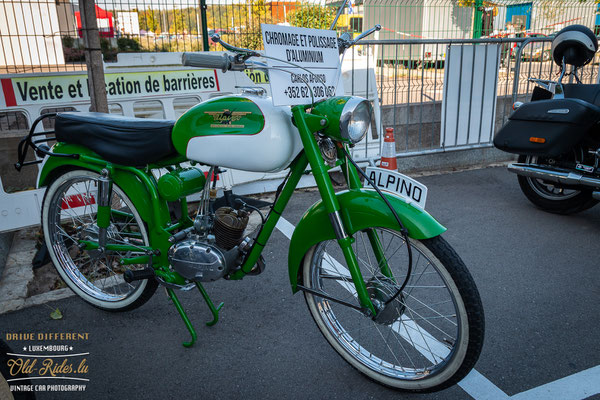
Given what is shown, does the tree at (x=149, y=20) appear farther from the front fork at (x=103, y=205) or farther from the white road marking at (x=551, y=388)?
the white road marking at (x=551, y=388)

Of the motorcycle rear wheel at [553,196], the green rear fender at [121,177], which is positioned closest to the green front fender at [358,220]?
the green rear fender at [121,177]

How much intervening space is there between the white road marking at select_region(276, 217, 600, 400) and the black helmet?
10.5 feet

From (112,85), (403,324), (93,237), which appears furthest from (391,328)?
(112,85)

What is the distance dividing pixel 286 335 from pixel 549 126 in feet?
9.54

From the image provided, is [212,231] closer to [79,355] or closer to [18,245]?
[79,355]

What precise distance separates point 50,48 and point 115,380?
13.0ft

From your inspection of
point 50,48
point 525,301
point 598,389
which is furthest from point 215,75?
point 598,389

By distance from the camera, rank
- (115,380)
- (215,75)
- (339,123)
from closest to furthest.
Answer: (339,123) → (115,380) → (215,75)

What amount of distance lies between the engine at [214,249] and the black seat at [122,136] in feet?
1.46

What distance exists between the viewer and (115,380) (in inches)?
92.4

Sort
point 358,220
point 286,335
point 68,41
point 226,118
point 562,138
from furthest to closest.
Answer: point 68,41
point 562,138
point 286,335
point 226,118
point 358,220

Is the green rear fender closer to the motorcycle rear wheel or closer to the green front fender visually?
the green front fender

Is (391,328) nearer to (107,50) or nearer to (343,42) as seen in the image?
(343,42)

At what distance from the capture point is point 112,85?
14.6 feet
